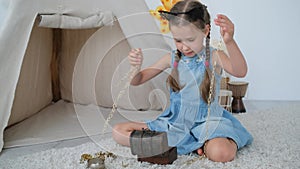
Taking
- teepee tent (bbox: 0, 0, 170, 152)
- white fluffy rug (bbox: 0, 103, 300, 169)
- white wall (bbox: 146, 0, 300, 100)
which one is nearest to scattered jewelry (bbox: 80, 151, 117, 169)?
white fluffy rug (bbox: 0, 103, 300, 169)

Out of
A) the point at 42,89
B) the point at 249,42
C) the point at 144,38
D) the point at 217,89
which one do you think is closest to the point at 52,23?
the point at 144,38

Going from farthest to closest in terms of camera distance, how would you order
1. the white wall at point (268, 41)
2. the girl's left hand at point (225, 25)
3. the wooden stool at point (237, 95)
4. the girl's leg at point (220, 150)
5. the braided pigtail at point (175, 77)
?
1. the white wall at point (268, 41)
2. the wooden stool at point (237, 95)
3. the braided pigtail at point (175, 77)
4. the girl's leg at point (220, 150)
5. the girl's left hand at point (225, 25)

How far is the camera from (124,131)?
1317mm

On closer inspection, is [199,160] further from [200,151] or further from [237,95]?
[237,95]

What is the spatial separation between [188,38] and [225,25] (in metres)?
0.12

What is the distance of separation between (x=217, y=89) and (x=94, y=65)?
671 millimetres

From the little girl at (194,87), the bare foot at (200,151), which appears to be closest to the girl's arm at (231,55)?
the little girl at (194,87)

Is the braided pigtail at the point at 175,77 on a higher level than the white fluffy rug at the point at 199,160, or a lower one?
higher

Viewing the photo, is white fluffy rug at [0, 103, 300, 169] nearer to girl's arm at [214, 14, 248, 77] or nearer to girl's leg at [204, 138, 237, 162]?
girl's leg at [204, 138, 237, 162]

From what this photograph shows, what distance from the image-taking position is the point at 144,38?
1516 mm

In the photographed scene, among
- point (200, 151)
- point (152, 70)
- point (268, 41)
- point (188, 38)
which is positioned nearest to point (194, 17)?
point (188, 38)

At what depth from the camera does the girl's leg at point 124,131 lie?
4.28 ft

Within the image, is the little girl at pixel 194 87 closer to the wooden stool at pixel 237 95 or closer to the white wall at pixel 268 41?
the wooden stool at pixel 237 95

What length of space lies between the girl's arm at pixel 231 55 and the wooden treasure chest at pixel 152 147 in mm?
295
